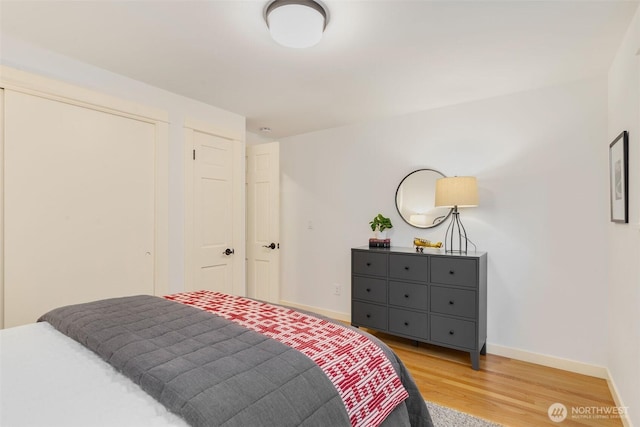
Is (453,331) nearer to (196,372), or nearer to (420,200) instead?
(420,200)

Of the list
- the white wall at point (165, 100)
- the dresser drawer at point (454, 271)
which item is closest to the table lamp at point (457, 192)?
the dresser drawer at point (454, 271)

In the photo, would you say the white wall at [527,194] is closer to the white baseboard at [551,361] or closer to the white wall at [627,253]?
the white baseboard at [551,361]

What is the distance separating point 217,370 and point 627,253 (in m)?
Answer: 2.27

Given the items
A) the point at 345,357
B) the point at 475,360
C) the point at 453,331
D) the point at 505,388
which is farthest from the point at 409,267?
the point at 345,357

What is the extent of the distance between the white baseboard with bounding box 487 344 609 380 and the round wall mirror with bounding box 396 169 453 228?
125 centimetres

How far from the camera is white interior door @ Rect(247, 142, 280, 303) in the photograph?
372 centimetres

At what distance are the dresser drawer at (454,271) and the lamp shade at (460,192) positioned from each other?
1.57 ft

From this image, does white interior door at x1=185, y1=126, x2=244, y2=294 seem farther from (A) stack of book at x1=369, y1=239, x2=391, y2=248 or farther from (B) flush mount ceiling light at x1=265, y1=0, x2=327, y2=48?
(B) flush mount ceiling light at x1=265, y1=0, x2=327, y2=48

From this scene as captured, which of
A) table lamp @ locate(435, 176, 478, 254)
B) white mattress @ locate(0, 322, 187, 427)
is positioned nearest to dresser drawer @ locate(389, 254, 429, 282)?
table lamp @ locate(435, 176, 478, 254)

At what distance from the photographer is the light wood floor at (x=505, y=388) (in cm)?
203

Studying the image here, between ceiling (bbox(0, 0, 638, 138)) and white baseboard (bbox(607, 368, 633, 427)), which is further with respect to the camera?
white baseboard (bbox(607, 368, 633, 427))

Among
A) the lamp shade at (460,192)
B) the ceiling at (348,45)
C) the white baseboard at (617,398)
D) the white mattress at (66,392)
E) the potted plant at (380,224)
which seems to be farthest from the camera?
the potted plant at (380,224)

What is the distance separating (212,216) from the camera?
3254 millimetres

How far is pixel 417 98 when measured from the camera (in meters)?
3.01
